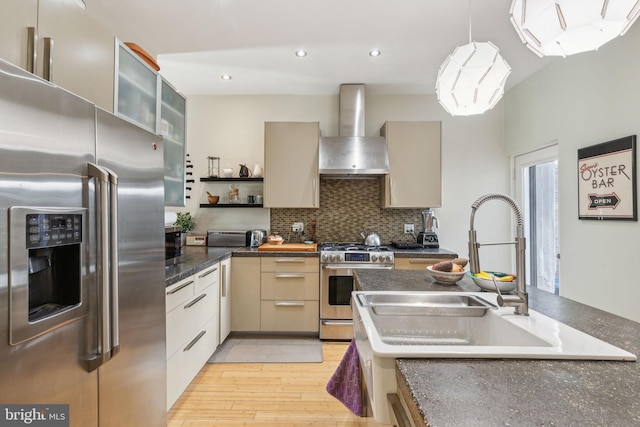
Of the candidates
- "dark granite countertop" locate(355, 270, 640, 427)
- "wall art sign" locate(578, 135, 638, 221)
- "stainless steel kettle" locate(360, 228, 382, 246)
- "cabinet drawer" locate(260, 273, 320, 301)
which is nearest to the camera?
"dark granite countertop" locate(355, 270, 640, 427)

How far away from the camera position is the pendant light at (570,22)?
0.79 meters

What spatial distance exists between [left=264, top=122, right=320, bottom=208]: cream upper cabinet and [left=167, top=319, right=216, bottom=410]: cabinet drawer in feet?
4.88

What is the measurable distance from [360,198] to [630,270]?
2.31m

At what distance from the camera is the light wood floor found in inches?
72.4

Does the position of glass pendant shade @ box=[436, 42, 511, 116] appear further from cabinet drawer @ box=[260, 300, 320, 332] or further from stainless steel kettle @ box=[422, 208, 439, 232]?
cabinet drawer @ box=[260, 300, 320, 332]

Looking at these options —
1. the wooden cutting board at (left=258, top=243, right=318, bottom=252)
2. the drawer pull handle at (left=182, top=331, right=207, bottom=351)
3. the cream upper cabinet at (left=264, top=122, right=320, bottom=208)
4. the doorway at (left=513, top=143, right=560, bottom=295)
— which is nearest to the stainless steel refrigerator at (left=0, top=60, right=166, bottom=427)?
the drawer pull handle at (left=182, top=331, right=207, bottom=351)

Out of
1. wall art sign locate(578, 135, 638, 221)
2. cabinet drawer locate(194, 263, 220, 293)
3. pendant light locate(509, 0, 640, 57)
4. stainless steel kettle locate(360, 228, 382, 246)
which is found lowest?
cabinet drawer locate(194, 263, 220, 293)

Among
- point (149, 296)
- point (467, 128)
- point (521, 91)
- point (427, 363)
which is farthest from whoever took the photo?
point (467, 128)

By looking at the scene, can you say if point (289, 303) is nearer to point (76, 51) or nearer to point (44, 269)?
point (44, 269)

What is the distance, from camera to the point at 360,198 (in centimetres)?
358

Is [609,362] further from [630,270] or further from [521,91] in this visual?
[521,91]

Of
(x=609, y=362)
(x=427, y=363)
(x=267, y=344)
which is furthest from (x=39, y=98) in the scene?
(x=267, y=344)

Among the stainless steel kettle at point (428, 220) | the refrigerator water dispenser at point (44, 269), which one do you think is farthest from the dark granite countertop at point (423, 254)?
the refrigerator water dispenser at point (44, 269)

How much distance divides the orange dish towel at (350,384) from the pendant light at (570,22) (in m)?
1.42
